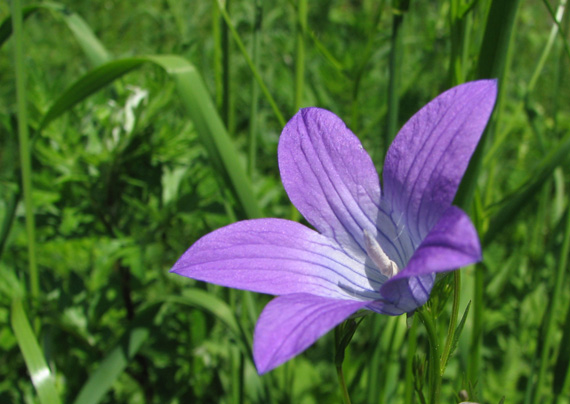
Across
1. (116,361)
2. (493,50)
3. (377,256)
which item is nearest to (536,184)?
(493,50)

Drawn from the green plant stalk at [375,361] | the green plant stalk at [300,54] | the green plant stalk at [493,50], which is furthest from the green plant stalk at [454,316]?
the green plant stalk at [300,54]

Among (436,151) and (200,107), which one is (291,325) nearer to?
(436,151)

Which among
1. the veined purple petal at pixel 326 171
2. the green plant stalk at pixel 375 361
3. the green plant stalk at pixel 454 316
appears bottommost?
A: the green plant stalk at pixel 375 361

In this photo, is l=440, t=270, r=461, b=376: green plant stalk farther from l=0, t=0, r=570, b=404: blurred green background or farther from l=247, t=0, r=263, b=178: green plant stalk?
l=247, t=0, r=263, b=178: green plant stalk

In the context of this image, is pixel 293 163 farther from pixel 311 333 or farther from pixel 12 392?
pixel 12 392

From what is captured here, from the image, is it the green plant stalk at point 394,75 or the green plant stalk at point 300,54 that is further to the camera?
the green plant stalk at point 300,54

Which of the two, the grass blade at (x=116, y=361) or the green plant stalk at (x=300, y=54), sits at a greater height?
the green plant stalk at (x=300, y=54)

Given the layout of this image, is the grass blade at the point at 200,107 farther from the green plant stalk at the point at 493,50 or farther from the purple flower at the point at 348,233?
the green plant stalk at the point at 493,50
